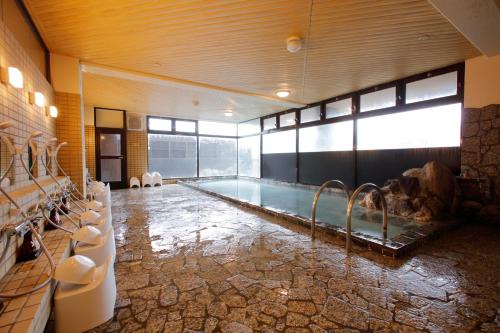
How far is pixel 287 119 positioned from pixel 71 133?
7204 mm

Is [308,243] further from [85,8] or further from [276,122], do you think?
[276,122]

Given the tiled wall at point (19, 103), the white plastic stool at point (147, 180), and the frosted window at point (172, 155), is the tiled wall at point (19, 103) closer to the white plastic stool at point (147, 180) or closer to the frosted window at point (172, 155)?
the white plastic stool at point (147, 180)

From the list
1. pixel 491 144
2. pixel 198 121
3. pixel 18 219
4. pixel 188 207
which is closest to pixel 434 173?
pixel 491 144

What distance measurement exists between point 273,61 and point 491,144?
4.38 meters

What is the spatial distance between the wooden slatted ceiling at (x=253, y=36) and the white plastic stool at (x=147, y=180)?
5.32 meters

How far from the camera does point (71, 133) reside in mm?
4336

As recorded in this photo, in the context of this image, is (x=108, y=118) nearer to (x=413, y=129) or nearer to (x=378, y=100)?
(x=378, y=100)

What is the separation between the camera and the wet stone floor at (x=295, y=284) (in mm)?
1511

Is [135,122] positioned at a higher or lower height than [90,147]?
higher

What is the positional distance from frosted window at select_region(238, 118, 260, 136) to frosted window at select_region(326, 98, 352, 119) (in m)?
4.16

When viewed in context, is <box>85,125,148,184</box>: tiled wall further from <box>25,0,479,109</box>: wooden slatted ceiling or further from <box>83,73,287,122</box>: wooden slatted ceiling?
<box>25,0,479,109</box>: wooden slatted ceiling

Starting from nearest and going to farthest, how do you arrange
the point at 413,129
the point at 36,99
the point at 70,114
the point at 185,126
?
the point at 36,99, the point at 70,114, the point at 413,129, the point at 185,126

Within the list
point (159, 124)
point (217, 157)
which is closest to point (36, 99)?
point (159, 124)

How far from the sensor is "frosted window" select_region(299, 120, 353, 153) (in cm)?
665
